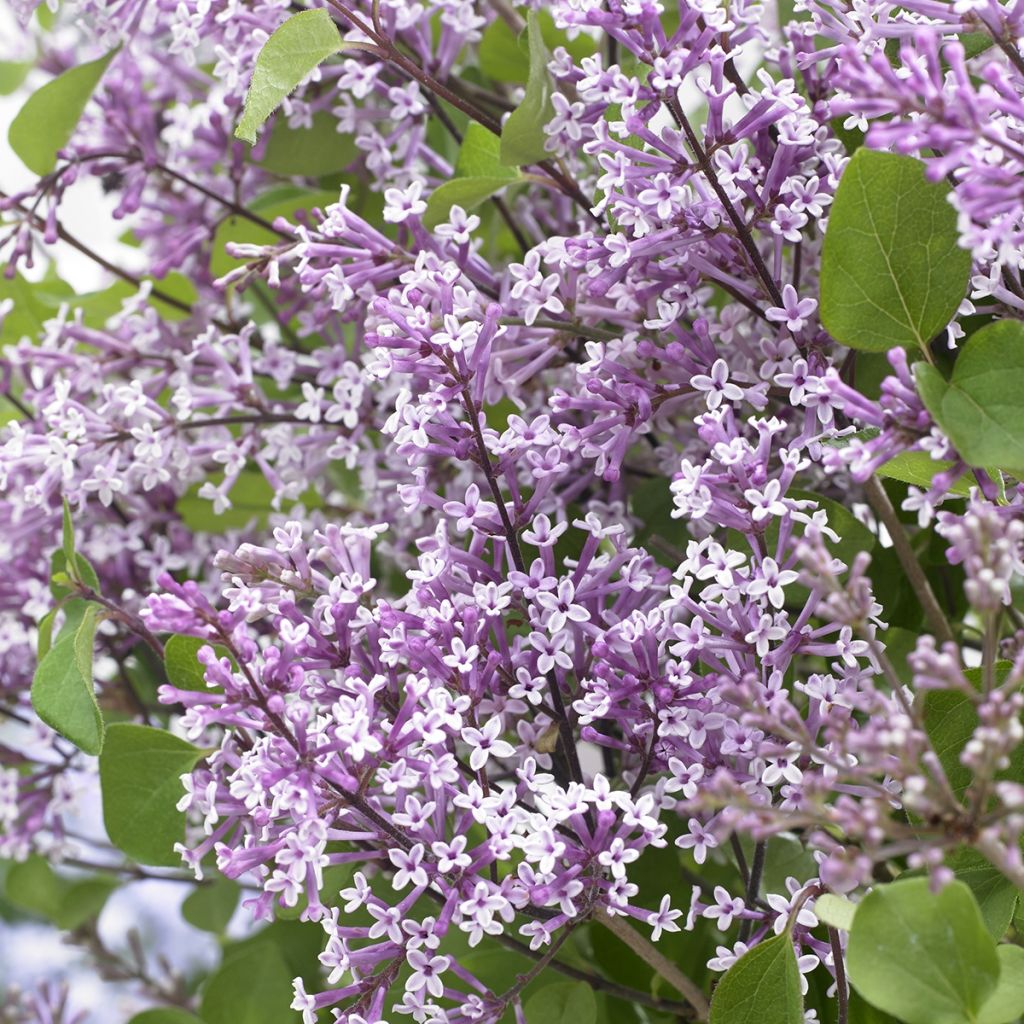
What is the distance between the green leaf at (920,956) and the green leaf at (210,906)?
0.49 meters

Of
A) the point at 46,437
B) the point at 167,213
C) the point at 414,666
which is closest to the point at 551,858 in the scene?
the point at 414,666

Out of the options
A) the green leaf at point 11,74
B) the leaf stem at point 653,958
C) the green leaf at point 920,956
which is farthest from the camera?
the green leaf at point 11,74

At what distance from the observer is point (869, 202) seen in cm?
39

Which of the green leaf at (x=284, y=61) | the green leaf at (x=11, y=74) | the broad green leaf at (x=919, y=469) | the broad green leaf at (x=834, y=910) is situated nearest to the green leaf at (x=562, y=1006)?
the broad green leaf at (x=834, y=910)

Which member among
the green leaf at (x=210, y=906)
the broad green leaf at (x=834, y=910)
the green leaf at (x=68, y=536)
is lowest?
the green leaf at (x=210, y=906)

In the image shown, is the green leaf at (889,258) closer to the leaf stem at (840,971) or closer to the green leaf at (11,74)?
the leaf stem at (840,971)

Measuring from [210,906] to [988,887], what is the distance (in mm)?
490

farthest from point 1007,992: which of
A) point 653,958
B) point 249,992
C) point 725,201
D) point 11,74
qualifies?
point 11,74

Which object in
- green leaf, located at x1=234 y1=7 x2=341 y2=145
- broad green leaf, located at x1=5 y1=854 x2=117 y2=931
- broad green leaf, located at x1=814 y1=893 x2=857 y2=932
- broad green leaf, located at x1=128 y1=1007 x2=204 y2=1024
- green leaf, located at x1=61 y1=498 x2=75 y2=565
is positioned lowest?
broad green leaf, located at x1=5 y1=854 x2=117 y2=931

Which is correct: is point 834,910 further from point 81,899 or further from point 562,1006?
point 81,899

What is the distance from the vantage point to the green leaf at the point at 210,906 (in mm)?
760

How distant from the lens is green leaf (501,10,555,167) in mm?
497

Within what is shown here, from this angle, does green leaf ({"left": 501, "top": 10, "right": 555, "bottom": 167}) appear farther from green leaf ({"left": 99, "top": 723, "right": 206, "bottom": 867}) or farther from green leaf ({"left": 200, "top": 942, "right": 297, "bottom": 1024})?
green leaf ({"left": 200, "top": 942, "right": 297, "bottom": 1024})

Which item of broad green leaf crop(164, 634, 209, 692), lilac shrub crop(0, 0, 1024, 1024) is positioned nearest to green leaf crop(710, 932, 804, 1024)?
lilac shrub crop(0, 0, 1024, 1024)
